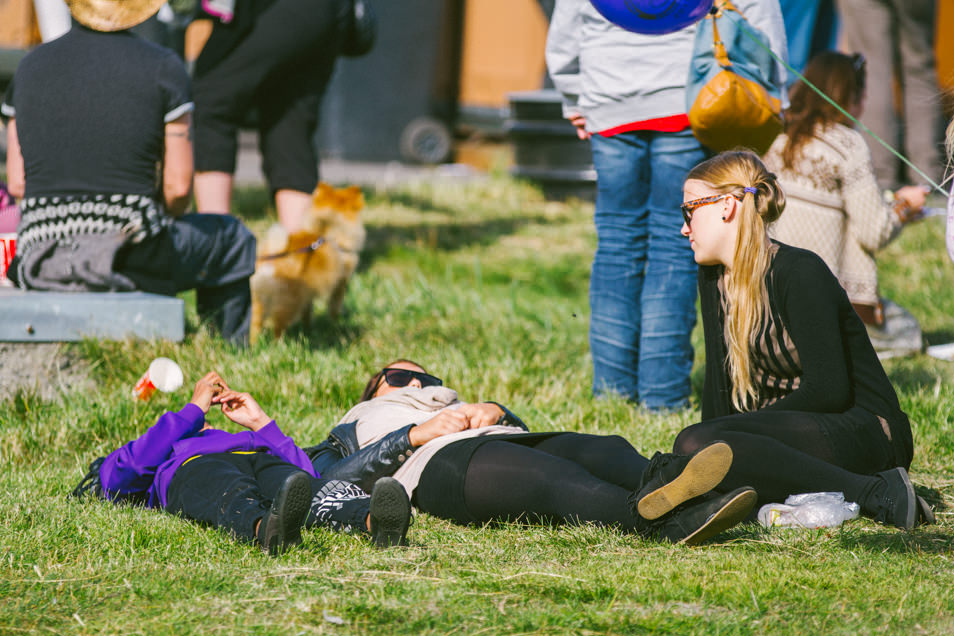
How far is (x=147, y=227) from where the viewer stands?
4531 mm

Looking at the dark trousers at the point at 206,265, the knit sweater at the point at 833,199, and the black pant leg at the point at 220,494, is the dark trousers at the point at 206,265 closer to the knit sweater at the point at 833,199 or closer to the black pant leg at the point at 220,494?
the black pant leg at the point at 220,494

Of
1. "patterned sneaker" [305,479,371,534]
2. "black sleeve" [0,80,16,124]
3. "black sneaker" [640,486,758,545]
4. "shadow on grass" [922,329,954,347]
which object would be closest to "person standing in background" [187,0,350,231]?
"black sleeve" [0,80,16,124]

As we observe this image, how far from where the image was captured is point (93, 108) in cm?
436

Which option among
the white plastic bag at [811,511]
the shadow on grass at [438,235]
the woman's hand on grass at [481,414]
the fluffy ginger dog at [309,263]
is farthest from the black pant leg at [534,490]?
the shadow on grass at [438,235]

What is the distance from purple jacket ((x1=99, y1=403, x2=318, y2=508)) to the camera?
324 centimetres

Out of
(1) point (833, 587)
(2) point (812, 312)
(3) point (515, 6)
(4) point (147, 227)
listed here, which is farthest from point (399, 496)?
(3) point (515, 6)

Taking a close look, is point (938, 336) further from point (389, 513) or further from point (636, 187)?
point (389, 513)

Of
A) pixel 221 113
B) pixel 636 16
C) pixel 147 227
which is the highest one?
pixel 636 16

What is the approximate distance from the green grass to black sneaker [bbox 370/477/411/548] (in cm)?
5

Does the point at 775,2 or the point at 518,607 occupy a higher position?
the point at 775,2

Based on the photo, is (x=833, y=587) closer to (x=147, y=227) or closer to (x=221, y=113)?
(x=147, y=227)

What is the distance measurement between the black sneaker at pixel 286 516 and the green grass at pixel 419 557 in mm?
53

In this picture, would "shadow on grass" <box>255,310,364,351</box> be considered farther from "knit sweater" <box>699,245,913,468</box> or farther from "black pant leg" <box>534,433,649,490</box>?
"knit sweater" <box>699,245,913,468</box>

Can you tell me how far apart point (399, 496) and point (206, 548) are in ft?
1.64
